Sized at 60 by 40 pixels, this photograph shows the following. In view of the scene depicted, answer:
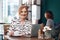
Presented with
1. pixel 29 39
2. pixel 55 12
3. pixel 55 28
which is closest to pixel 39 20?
pixel 55 12

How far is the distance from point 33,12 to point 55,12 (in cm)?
60

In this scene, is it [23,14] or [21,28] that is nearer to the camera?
[21,28]

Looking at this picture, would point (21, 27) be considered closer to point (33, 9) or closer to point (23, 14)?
point (23, 14)

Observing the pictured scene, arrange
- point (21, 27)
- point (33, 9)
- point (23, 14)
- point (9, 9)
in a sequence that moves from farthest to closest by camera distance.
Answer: point (9, 9) → point (33, 9) → point (23, 14) → point (21, 27)

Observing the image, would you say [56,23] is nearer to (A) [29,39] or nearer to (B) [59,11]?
(B) [59,11]

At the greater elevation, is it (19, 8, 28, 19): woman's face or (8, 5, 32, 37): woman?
(19, 8, 28, 19): woman's face

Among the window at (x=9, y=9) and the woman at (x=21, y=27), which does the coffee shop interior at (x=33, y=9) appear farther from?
the woman at (x=21, y=27)

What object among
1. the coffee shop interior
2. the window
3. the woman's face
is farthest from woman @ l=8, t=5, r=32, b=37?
the window

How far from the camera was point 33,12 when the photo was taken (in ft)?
12.5

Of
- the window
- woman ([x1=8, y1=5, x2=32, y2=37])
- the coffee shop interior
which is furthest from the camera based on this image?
the window

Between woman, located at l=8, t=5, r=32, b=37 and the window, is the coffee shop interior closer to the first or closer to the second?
the window

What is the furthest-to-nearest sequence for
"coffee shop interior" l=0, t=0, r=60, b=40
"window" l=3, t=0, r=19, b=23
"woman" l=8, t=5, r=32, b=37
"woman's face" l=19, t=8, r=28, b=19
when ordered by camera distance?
"window" l=3, t=0, r=19, b=23
"coffee shop interior" l=0, t=0, r=60, b=40
"woman's face" l=19, t=8, r=28, b=19
"woman" l=8, t=5, r=32, b=37

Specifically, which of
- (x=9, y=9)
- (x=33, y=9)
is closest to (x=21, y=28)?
(x=33, y=9)

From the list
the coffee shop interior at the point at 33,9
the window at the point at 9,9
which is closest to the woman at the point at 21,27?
the coffee shop interior at the point at 33,9
